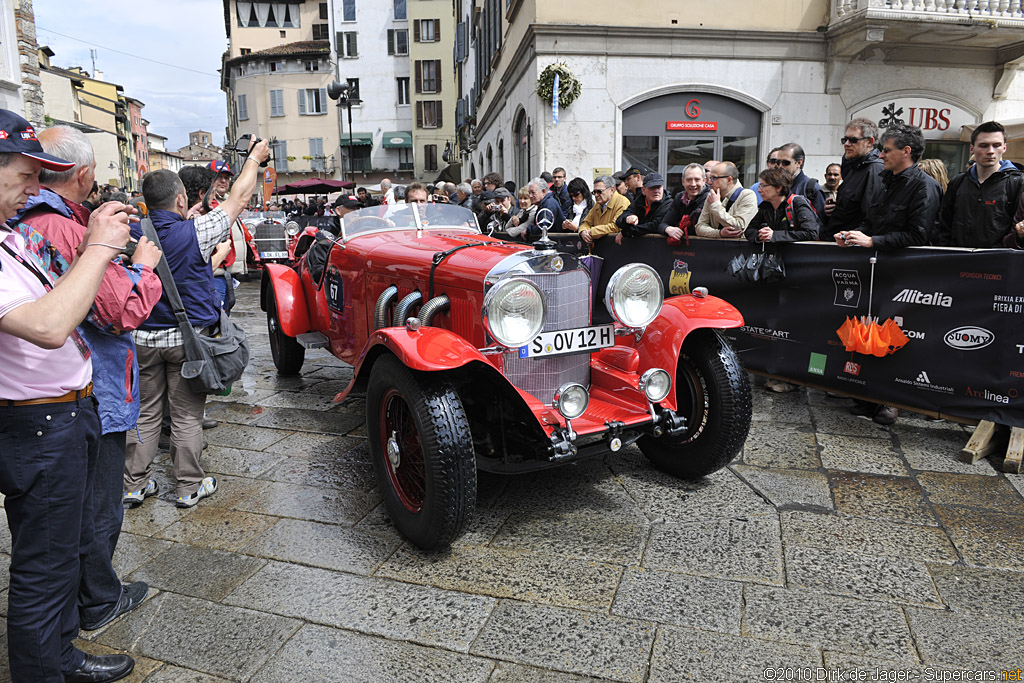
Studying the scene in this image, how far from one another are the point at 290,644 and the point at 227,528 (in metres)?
1.10

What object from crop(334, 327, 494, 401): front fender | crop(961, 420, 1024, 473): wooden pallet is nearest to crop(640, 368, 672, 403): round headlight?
crop(334, 327, 494, 401): front fender

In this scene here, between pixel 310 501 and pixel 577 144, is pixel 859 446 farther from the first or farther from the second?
pixel 577 144

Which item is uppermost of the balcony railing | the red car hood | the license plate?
the balcony railing

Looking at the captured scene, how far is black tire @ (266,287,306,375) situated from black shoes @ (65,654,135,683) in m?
3.85

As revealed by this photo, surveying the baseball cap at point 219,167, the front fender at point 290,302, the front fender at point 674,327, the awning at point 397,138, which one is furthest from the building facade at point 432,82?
the front fender at point 674,327

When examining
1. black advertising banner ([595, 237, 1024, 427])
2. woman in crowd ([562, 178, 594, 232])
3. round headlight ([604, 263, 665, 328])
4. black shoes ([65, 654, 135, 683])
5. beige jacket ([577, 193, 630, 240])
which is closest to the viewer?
black shoes ([65, 654, 135, 683])

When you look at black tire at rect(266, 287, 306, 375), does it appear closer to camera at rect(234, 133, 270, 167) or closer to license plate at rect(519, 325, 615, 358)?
camera at rect(234, 133, 270, 167)

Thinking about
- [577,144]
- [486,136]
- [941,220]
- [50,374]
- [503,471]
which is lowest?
[503,471]

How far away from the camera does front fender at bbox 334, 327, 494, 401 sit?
2771mm

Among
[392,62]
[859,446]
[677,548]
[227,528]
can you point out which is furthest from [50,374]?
[392,62]

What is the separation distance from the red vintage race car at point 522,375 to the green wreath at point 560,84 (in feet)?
23.9

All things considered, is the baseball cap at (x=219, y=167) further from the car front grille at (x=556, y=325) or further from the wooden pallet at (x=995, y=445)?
the wooden pallet at (x=995, y=445)

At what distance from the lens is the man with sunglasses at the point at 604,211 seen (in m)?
6.89

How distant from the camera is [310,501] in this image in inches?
139
